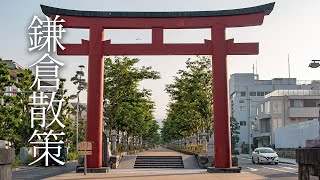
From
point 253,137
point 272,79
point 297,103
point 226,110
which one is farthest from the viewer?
point 272,79

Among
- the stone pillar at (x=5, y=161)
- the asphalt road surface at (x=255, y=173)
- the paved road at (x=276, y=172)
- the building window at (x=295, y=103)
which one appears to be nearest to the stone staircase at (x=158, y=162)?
the asphalt road surface at (x=255, y=173)

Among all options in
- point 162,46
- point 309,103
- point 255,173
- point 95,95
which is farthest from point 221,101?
point 309,103

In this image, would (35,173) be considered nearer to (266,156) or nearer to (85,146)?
(85,146)

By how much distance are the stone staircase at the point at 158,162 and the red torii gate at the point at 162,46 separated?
698cm

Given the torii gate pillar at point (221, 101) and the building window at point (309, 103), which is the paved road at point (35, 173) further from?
the building window at point (309, 103)

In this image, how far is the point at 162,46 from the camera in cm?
2372

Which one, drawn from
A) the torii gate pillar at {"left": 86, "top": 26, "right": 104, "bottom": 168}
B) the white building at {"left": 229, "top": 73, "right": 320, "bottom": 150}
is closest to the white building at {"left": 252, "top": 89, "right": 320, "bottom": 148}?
the white building at {"left": 229, "top": 73, "right": 320, "bottom": 150}

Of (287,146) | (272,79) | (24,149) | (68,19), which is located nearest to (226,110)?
(68,19)

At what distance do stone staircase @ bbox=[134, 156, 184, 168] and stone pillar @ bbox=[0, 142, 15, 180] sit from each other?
21.4m

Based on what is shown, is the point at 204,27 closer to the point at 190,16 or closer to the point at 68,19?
the point at 190,16

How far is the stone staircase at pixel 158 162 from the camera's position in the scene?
99.0ft

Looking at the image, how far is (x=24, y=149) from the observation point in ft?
130

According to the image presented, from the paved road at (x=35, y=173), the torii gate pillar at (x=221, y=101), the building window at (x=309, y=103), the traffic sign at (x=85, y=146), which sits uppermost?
the building window at (x=309, y=103)

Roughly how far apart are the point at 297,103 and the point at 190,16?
178ft
